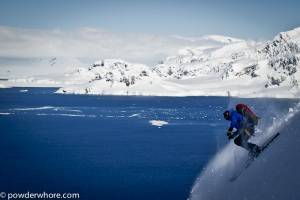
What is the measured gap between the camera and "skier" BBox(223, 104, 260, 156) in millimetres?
17500

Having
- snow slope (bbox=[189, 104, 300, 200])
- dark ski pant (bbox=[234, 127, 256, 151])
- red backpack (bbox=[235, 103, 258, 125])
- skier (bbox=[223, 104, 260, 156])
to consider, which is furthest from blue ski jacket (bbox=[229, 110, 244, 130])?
snow slope (bbox=[189, 104, 300, 200])

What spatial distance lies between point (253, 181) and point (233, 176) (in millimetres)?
2744

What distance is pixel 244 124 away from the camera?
57.6ft

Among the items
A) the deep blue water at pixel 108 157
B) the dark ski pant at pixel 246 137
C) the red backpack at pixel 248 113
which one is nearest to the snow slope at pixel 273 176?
the dark ski pant at pixel 246 137

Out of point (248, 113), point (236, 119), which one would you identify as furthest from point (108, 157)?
Answer: point (248, 113)

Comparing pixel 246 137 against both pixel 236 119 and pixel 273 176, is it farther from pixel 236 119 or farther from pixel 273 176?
pixel 273 176

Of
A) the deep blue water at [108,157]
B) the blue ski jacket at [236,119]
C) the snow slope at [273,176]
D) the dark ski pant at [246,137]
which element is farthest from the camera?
the deep blue water at [108,157]

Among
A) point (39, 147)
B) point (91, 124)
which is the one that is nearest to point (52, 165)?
point (39, 147)

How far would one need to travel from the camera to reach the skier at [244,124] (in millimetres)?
17500

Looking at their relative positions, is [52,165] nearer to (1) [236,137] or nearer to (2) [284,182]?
(1) [236,137]

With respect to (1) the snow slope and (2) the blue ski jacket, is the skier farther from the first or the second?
A: (1) the snow slope

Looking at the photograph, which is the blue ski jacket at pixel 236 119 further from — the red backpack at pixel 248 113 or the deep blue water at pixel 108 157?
the deep blue water at pixel 108 157

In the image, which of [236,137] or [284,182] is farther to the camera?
[236,137]

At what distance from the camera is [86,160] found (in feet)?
158
